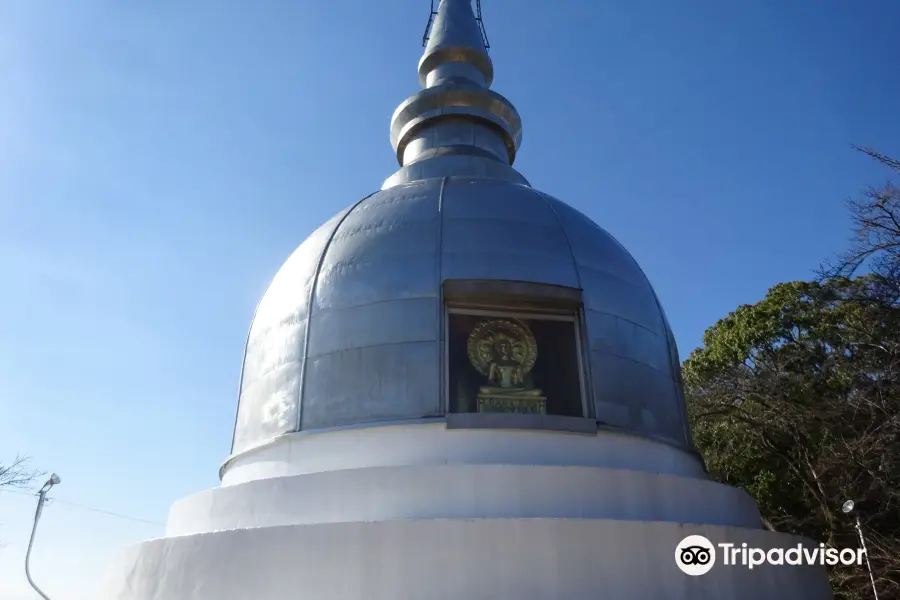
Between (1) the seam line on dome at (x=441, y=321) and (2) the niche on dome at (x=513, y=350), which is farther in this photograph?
(2) the niche on dome at (x=513, y=350)

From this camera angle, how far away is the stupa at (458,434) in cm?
601

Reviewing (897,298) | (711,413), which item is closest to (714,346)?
(711,413)

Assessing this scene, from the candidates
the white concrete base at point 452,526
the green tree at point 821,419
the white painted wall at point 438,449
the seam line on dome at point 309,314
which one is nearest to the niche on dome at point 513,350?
the white painted wall at point 438,449

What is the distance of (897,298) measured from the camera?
831 cm

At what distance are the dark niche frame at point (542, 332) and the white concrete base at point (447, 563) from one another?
1715mm

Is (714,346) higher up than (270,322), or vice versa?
(714,346)

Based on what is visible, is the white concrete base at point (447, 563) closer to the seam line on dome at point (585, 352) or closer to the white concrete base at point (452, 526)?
the white concrete base at point (452, 526)

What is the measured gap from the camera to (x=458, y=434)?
7.43 meters

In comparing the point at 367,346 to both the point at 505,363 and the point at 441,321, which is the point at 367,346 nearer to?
the point at 441,321

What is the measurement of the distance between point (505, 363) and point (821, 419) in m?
7.36

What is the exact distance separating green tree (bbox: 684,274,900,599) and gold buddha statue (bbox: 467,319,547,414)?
4.16 meters

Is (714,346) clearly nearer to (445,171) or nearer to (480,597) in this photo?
(445,171)

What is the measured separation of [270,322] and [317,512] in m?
3.39

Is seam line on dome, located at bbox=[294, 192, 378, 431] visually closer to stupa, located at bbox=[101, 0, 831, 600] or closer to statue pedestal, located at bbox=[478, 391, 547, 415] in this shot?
stupa, located at bbox=[101, 0, 831, 600]
